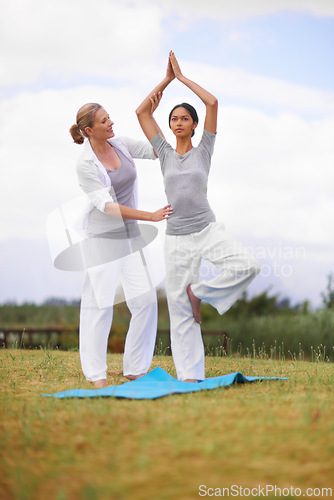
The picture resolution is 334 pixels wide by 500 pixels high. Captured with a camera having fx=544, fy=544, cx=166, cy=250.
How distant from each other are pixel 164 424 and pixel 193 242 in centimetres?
190

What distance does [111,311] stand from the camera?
4859 mm

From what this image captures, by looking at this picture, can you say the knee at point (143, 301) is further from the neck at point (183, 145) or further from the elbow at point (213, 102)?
the elbow at point (213, 102)

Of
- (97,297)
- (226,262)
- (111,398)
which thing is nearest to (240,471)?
(111,398)

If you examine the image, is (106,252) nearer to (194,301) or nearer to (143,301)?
(143,301)

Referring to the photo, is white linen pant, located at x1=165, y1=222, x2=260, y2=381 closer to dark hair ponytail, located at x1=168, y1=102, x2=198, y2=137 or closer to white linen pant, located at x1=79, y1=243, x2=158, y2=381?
white linen pant, located at x1=79, y1=243, x2=158, y2=381

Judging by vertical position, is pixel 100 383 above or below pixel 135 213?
below

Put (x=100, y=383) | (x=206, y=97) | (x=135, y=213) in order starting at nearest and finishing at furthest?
(x=206, y=97) < (x=135, y=213) < (x=100, y=383)

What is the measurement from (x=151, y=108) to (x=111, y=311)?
1.82m

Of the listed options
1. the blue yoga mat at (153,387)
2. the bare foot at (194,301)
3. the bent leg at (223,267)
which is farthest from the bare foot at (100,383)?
the bent leg at (223,267)

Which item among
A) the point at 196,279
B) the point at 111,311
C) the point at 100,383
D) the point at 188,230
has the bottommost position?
the point at 100,383

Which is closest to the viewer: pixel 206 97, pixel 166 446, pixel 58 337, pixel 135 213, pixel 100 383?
pixel 166 446

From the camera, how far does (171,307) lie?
461 cm

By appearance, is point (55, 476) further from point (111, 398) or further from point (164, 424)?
point (111, 398)

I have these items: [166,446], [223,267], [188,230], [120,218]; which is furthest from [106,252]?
[166,446]
